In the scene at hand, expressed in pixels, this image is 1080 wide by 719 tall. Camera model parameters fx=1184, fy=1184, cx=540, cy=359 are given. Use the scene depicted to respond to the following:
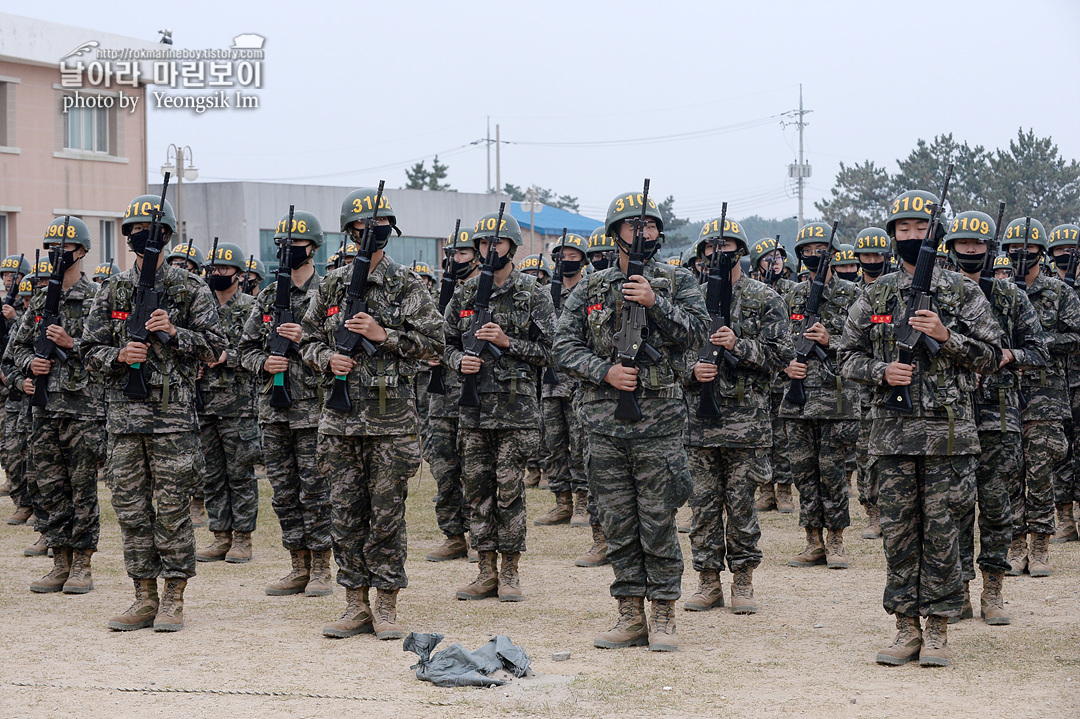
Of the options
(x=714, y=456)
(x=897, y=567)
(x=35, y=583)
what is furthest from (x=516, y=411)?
(x=35, y=583)

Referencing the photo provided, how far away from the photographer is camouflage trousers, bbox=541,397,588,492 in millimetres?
12508

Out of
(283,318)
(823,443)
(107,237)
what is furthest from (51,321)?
(107,237)

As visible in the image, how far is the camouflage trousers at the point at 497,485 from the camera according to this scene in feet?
29.6

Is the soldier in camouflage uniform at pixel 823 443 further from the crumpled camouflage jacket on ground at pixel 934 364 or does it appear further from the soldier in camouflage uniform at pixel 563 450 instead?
the crumpled camouflage jacket on ground at pixel 934 364

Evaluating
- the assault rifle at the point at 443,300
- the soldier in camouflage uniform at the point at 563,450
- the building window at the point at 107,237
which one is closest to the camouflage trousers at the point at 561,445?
the soldier in camouflage uniform at the point at 563,450

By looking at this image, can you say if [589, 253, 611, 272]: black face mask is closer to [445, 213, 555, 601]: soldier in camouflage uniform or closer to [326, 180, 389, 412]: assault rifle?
[445, 213, 555, 601]: soldier in camouflage uniform

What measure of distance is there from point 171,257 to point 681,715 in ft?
24.7

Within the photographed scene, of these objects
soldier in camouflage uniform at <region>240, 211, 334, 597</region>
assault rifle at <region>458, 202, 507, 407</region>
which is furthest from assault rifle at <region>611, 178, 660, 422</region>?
soldier in camouflage uniform at <region>240, 211, 334, 597</region>

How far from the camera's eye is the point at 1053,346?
372 inches

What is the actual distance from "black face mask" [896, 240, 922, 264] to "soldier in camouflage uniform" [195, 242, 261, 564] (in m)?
5.88

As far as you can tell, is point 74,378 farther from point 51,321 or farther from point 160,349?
point 160,349

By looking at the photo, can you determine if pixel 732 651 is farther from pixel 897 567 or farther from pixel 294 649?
pixel 294 649

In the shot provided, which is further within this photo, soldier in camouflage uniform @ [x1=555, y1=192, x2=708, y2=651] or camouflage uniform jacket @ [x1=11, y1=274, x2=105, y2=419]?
camouflage uniform jacket @ [x1=11, y1=274, x2=105, y2=419]

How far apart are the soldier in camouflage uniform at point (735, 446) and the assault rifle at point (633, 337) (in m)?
1.27
